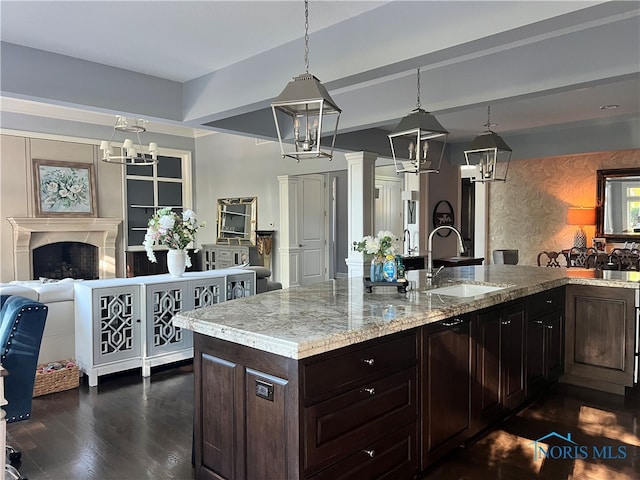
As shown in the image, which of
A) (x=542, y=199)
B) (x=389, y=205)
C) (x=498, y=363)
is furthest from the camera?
(x=389, y=205)

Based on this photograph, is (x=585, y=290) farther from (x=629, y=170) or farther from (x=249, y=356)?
(x=629, y=170)

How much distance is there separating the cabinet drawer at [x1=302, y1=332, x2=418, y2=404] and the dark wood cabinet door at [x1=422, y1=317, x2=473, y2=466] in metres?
0.17

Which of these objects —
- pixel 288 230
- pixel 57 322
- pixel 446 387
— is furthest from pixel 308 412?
pixel 288 230

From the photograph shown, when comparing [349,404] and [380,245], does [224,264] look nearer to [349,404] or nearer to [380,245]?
[380,245]

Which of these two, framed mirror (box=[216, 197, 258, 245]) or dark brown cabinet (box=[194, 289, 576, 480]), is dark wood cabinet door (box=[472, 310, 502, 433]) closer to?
dark brown cabinet (box=[194, 289, 576, 480])

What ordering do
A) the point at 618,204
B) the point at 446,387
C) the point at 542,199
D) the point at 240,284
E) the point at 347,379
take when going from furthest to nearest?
the point at 542,199
the point at 618,204
the point at 240,284
the point at 446,387
the point at 347,379

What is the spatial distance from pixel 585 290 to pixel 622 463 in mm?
1515

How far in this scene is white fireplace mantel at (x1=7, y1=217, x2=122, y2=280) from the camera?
26.0 feet

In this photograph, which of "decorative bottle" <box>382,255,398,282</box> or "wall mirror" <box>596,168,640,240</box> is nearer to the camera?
"decorative bottle" <box>382,255,398,282</box>

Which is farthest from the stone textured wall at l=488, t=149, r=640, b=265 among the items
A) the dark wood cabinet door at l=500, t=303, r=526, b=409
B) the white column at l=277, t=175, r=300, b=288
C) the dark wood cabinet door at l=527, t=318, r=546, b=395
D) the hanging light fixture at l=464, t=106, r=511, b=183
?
the dark wood cabinet door at l=500, t=303, r=526, b=409

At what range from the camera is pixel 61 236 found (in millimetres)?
8414

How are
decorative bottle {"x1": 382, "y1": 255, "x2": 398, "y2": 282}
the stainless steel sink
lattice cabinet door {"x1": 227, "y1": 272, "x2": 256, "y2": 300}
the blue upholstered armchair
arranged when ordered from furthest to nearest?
lattice cabinet door {"x1": 227, "y1": 272, "x2": 256, "y2": 300} < the stainless steel sink < decorative bottle {"x1": 382, "y1": 255, "x2": 398, "y2": 282} < the blue upholstered armchair

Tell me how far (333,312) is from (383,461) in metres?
0.73

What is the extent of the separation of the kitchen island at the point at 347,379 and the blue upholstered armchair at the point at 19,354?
2.83 feet
